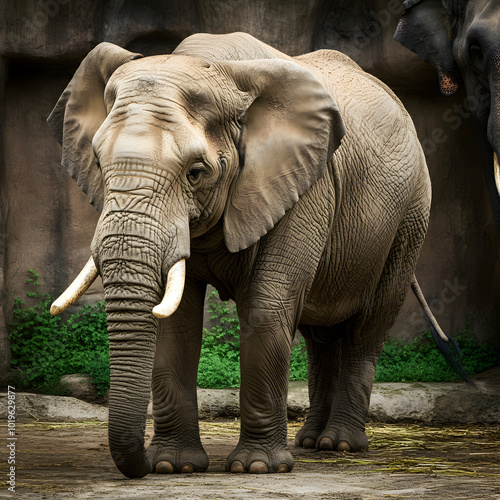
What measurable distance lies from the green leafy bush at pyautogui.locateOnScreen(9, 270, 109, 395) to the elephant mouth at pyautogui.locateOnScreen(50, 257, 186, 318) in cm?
445

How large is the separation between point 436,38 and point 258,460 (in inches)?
145

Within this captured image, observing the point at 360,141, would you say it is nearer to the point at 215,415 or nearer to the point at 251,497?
the point at 251,497

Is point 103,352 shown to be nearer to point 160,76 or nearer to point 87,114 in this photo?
point 87,114

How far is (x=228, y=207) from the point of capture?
411 cm

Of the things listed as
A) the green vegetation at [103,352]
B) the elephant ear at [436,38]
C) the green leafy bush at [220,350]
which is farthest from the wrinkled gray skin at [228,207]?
the green vegetation at [103,352]

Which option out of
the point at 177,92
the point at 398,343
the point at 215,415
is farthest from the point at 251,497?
the point at 398,343

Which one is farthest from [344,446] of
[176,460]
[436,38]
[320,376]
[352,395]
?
[436,38]

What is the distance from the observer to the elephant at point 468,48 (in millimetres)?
5262

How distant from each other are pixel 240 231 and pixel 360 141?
3.80ft

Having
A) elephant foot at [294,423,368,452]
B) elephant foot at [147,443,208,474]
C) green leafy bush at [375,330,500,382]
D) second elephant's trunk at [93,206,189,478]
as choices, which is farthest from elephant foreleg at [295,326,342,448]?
green leafy bush at [375,330,500,382]

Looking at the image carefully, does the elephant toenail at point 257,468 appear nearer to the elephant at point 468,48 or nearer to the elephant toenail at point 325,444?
the elephant toenail at point 325,444

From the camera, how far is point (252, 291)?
167 inches

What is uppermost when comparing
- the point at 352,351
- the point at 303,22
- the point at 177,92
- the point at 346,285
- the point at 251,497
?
the point at 303,22

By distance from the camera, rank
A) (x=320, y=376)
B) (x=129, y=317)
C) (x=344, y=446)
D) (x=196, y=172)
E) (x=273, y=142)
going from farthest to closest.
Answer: (x=320, y=376), (x=344, y=446), (x=273, y=142), (x=196, y=172), (x=129, y=317)
